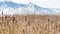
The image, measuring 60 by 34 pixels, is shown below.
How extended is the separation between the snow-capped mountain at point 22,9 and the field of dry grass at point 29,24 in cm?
5

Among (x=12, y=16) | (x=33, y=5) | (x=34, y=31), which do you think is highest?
(x=33, y=5)

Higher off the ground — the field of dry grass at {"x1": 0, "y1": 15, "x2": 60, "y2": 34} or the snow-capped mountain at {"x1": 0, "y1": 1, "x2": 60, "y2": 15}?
the snow-capped mountain at {"x1": 0, "y1": 1, "x2": 60, "y2": 15}

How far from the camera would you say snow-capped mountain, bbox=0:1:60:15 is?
2.15 meters

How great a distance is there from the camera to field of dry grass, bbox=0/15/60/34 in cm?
214

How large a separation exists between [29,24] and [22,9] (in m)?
0.22

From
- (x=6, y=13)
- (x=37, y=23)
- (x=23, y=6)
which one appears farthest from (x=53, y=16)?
(x=6, y=13)

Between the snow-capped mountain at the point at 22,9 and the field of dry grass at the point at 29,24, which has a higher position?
the snow-capped mountain at the point at 22,9

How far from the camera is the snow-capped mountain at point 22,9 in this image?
2.15 meters

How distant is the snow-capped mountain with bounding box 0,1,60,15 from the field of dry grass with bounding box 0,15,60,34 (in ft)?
0.18

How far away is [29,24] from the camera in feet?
7.16

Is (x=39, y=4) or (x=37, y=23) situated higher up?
(x=39, y=4)

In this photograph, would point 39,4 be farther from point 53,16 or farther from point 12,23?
point 12,23

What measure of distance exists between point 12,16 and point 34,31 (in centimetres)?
35

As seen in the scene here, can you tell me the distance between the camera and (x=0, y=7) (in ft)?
7.02
